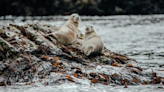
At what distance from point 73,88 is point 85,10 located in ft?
238

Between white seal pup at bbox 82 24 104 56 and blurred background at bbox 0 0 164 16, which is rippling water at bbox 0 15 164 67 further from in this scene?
blurred background at bbox 0 0 164 16

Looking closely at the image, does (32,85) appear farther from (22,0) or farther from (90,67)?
(22,0)

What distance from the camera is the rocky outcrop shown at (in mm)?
6477

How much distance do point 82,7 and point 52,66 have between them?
72.0 meters

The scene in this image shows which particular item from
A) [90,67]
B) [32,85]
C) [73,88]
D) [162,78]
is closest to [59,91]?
[73,88]

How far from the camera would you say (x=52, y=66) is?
7059mm

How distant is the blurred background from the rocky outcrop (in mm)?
69182

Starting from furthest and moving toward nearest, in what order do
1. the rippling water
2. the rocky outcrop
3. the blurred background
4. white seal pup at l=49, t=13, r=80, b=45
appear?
1. the blurred background
2. the rippling water
3. white seal pup at l=49, t=13, r=80, b=45
4. the rocky outcrop

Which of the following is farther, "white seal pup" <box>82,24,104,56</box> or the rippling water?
the rippling water

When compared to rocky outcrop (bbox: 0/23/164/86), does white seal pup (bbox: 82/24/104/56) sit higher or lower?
higher

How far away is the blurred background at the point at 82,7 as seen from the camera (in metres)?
78.4

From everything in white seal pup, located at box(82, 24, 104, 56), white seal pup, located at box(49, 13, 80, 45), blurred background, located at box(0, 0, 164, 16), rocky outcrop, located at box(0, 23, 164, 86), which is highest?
blurred background, located at box(0, 0, 164, 16)

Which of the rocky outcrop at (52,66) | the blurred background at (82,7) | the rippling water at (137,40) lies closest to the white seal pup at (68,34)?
the rocky outcrop at (52,66)

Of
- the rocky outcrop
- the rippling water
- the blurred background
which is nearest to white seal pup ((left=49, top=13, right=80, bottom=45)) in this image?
the rocky outcrop
